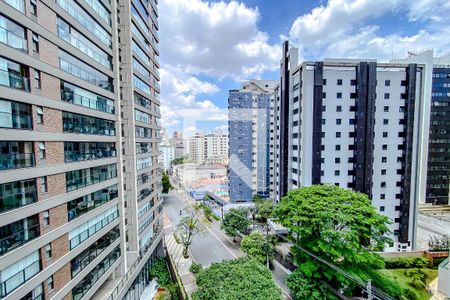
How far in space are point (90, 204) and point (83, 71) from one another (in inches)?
229

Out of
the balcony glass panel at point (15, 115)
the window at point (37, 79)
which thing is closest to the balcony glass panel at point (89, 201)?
the balcony glass panel at point (15, 115)

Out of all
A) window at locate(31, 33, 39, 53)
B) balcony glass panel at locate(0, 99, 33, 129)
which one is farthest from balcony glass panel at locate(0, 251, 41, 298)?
window at locate(31, 33, 39, 53)

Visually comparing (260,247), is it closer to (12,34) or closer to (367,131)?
(367,131)

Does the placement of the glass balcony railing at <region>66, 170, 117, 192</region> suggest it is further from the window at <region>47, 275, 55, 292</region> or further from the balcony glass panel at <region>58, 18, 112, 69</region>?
the balcony glass panel at <region>58, 18, 112, 69</region>

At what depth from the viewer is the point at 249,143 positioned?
35.7 metres

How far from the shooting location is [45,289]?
725cm

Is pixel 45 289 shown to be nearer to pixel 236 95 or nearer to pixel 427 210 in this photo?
pixel 236 95

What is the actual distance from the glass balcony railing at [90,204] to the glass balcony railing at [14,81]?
4335 millimetres

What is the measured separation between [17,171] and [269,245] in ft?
53.5

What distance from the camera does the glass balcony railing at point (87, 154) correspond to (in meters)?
8.59

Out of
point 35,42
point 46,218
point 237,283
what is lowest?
point 237,283

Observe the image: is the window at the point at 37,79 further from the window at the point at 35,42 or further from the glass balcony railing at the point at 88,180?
the glass balcony railing at the point at 88,180

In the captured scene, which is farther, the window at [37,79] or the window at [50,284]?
the window at [50,284]

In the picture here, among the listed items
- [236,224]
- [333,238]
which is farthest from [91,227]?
[236,224]
